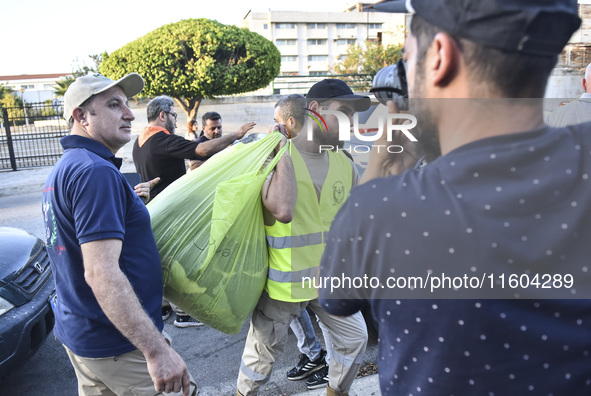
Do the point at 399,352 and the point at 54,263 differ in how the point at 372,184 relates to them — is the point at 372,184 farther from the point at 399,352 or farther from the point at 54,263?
the point at 54,263

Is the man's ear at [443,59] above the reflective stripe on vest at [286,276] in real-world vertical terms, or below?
above

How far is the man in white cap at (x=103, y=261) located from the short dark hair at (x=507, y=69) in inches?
55.7

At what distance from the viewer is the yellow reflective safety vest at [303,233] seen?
248 cm

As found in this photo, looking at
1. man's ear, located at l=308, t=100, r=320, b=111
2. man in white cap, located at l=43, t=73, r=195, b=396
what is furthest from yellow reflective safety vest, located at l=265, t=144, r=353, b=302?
man in white cap, located at l=43, t=73, r=195, b=396

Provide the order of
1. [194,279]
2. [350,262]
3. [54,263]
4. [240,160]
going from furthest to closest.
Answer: [240,160]
[194,279]
[54,263]
[350,262]

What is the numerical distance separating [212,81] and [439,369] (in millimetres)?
15543

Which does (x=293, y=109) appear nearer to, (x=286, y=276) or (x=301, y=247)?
(x=301, y=247)

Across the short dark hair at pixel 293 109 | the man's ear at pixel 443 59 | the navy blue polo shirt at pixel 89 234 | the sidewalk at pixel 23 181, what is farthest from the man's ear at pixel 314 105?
the sidewalk at pixel 23 181

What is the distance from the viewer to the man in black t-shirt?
4312mm

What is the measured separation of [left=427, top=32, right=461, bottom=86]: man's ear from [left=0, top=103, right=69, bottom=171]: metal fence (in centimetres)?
1484

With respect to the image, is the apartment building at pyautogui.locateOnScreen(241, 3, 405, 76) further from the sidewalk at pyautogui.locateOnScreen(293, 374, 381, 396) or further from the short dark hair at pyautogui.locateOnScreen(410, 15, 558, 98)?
the short dark hair at pyautogui.locateOnScreen(410, 15, 558, 98)

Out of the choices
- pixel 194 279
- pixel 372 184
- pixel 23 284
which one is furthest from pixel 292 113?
pixel 23 284

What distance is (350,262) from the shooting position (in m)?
0.90

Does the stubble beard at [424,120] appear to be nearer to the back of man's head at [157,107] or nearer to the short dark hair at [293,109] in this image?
the short dark hair at [293,109]
